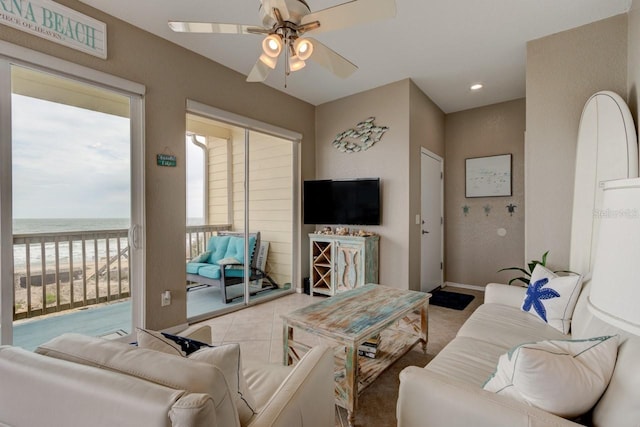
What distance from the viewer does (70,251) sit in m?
2.46

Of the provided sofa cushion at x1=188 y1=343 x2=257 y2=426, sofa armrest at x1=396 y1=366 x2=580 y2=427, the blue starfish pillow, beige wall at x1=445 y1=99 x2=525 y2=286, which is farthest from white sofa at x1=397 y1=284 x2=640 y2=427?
beige wall at x1=445 y1=99 x2=525 y2=286

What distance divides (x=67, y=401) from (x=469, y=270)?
4953 millimetres

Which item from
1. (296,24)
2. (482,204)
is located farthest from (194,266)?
(482,204)

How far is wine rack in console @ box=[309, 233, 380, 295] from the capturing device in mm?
3781

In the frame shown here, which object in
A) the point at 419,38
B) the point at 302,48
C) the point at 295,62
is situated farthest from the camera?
→ the point at 419,38

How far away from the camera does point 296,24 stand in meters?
1.74

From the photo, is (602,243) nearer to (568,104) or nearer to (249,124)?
(568,104)

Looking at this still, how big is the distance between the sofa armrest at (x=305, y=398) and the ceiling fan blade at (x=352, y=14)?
5.71ft

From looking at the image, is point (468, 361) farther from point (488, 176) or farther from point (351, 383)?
point (488, 176)

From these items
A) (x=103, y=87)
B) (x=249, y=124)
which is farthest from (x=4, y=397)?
(x=249, y=124)

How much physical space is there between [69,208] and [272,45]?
2.09m

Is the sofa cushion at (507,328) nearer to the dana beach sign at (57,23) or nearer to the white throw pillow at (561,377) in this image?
the white throw pillow at (561,377)

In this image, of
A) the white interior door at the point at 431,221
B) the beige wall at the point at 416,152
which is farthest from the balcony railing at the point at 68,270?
the white interior door at the point at 431,221

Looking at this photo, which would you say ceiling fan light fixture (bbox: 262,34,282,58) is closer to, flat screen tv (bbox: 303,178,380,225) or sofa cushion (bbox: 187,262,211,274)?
flat screen tv (bbox: 303,178,380,225)
